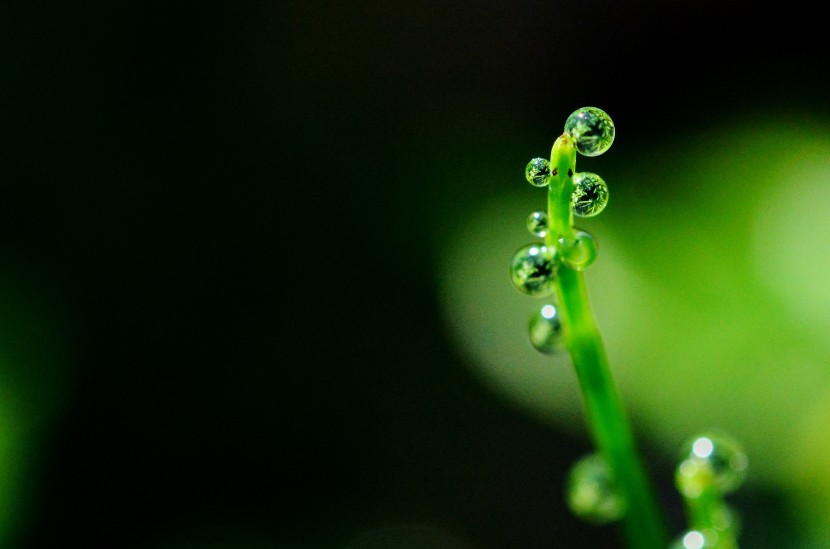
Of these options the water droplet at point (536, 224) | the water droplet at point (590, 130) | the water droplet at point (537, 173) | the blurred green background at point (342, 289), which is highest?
the blurred green background at point (342, 289)

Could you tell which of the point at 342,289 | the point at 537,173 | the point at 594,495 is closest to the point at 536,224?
the point at 537,173

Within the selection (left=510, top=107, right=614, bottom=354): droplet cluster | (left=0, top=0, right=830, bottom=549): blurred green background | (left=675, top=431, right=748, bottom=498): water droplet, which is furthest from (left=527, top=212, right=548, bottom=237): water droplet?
(left=0, top=0, right=830, bottom=549): blurred green background

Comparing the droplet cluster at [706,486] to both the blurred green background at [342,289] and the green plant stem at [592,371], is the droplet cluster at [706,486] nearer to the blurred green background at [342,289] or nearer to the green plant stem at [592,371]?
the green plant stem at [592,371]

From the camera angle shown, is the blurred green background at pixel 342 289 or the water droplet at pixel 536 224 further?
the blurred green background at pixel 342 289

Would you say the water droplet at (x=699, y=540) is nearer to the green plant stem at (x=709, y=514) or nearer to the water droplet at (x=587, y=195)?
the green plant stem at (x=709, y=514)

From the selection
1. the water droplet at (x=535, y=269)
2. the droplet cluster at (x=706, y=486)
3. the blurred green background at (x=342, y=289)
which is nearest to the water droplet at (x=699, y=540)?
the droplet cluster at (x=706, y=486)

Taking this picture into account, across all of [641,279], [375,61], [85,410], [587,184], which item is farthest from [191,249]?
[587,184]

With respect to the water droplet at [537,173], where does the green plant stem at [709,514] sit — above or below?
below
